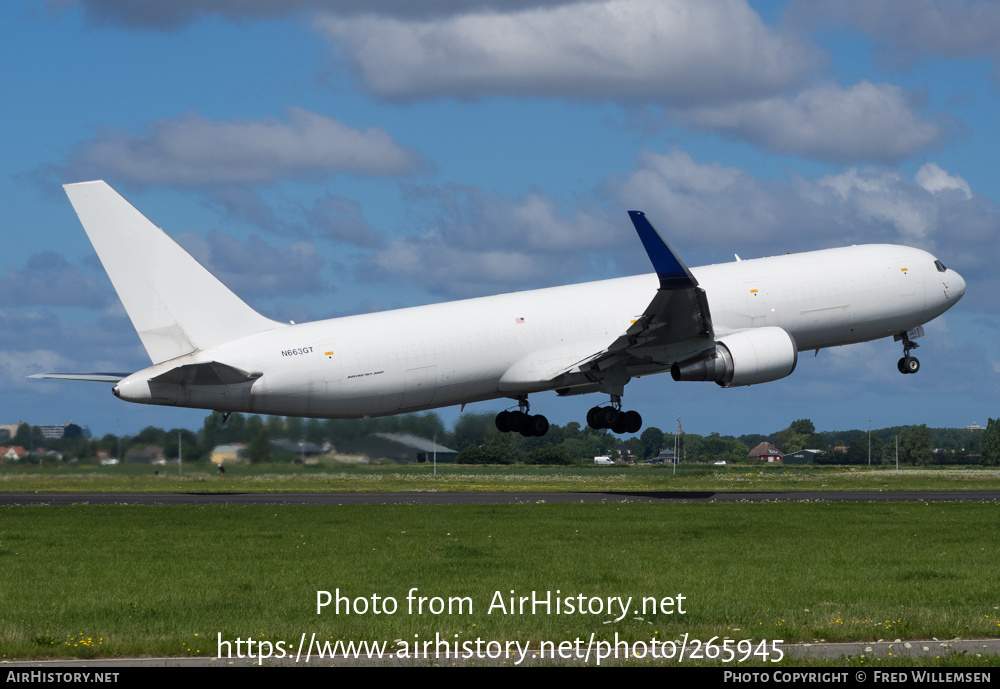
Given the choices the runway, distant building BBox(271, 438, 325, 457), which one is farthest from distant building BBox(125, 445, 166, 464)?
distant building BBox(271, 438, 325, 457)

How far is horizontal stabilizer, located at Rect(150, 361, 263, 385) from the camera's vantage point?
37406 mm

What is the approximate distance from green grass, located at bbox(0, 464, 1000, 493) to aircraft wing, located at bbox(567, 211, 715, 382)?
1081 cm

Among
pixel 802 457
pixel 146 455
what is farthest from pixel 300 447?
pixel 802 457

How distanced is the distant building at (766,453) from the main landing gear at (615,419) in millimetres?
64636

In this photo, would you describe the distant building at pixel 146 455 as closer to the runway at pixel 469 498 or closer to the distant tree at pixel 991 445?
the runway at pixel 469 498

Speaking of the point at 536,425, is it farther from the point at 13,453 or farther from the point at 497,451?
the point at 13,453

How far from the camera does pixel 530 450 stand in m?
82.6

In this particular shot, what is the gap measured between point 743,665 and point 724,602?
5420 mm

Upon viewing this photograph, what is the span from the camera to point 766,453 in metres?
117

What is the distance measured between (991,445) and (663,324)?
85.4 m

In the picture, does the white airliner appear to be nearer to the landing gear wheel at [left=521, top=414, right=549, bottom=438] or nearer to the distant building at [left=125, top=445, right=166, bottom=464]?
the landing gear wheel at [left=521, top=414, right=549, bottom=438]

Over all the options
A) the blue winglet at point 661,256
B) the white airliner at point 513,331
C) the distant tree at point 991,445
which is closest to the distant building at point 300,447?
the white airliner at point 513,331
